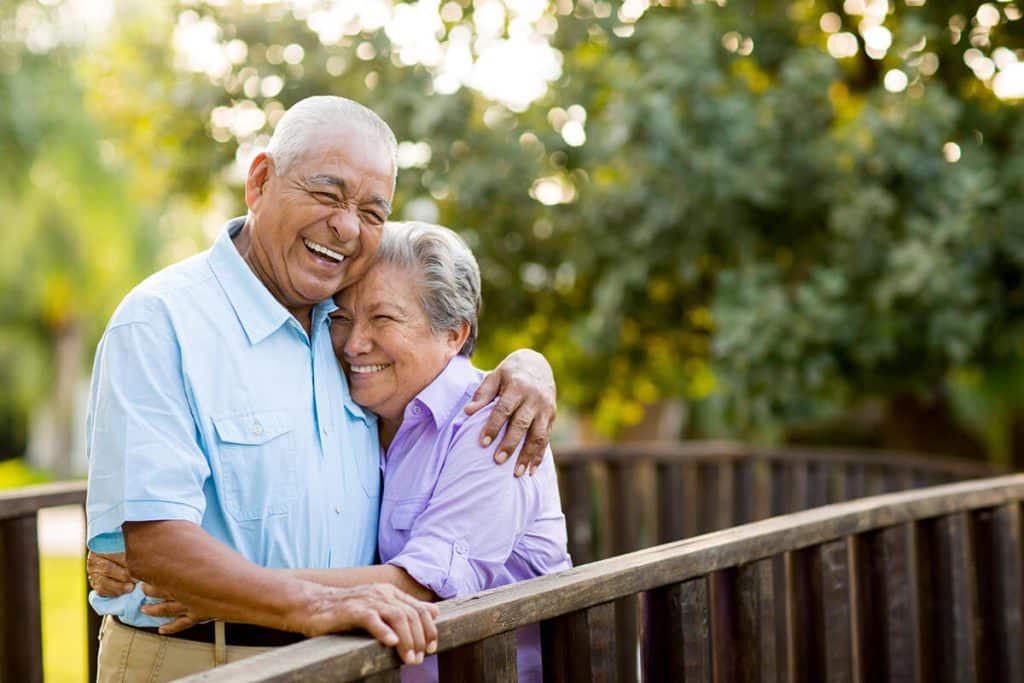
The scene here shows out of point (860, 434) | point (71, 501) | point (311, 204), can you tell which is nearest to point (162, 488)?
point (311, 204)

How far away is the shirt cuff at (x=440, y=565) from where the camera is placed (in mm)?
2161

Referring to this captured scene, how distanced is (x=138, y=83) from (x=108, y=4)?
815cm

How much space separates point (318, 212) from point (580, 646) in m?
0.95

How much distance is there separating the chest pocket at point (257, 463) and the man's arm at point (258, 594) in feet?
0.63

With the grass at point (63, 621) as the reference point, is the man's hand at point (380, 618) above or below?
above

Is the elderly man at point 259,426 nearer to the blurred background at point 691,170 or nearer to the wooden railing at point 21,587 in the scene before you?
the wooden railing at point 21,587

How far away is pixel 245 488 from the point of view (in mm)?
2141

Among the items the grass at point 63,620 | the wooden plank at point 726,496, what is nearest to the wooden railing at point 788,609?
the wooden plank at point 726,496

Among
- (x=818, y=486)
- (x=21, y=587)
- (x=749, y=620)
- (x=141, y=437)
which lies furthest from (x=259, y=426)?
(x=818, y=486)

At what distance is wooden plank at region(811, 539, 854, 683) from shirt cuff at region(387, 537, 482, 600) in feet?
2.71

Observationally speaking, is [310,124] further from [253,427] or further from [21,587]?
[21,587]

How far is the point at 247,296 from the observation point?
225cm

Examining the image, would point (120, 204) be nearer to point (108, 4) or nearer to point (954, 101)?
point (108, 4)

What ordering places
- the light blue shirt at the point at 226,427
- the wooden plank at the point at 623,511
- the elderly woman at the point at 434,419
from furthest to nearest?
the wooden plank at the point at 623,511 → the elderly woman at the point at 434,419 → the light blue shirt at the point at 226,427
